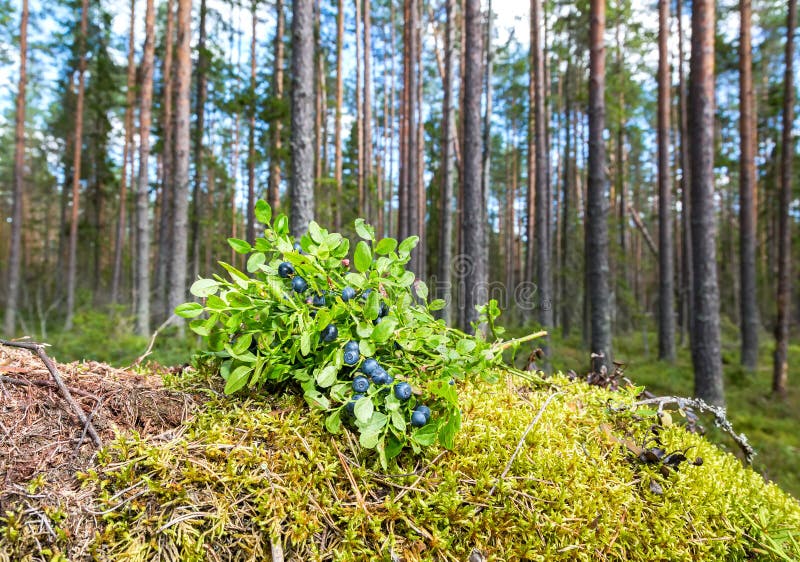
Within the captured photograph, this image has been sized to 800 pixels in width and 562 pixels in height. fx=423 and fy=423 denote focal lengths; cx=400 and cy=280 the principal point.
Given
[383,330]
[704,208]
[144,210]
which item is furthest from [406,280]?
[144,210]

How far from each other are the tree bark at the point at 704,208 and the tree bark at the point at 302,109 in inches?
245

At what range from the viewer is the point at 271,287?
1.29 metres

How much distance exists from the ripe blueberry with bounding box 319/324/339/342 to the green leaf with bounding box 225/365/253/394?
0.23 m

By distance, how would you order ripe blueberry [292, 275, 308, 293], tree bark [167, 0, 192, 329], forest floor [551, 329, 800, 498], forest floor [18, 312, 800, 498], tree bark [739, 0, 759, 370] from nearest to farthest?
ripe blueberry [292, 275, 308, 293], forest floor [551, 329, 800, 498], forest floor [18, 312, 800, 498], tree bark [167, 0, 192, 329], tree bark [739, 0, 759, 370]

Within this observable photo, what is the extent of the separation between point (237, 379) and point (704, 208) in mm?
7880

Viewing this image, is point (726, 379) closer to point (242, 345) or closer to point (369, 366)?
point (369, 366)

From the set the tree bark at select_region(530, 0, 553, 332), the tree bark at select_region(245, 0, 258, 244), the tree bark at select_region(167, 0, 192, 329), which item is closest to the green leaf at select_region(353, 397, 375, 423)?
the tree bark at select_region(245, 0, 258, 244)

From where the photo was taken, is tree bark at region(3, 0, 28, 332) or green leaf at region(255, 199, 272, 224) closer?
green leaf at region(255, 199, 272, 224)

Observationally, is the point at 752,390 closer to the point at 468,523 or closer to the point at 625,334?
the point at 468,523

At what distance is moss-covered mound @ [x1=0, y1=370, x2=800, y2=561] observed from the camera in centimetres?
92

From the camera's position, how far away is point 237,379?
1.20m

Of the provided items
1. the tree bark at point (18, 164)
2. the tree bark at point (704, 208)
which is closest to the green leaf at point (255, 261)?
the tree bark at point (704, 208)

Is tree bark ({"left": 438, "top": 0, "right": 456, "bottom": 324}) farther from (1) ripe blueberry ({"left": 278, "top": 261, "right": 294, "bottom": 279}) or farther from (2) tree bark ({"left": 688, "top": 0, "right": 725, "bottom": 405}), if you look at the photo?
(1) ripe blueberry ({"left": 278, "top": 261, "right": 294, "bottom": 279})

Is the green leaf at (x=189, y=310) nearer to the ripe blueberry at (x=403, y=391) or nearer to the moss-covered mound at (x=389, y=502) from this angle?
the moss-covered mound at (x=389, y=502)
